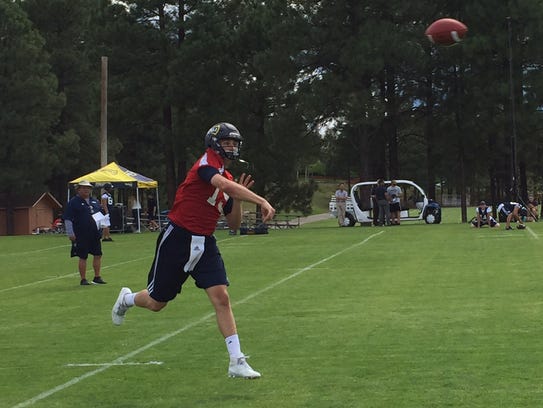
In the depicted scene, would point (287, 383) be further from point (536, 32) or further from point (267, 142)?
point (267, 142)

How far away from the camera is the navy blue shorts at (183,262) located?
8188 mm

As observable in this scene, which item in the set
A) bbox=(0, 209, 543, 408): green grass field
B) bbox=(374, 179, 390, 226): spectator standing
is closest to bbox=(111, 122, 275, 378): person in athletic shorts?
bbox=(0, 209, 543, 408): green grass field

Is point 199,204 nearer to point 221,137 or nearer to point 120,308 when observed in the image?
point 221,137

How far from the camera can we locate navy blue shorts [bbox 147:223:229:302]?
8.19m

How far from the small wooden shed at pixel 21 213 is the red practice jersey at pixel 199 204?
191 feet

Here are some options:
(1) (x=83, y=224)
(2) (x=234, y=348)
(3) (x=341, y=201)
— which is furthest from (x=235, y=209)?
(3) (x=341, y=201)

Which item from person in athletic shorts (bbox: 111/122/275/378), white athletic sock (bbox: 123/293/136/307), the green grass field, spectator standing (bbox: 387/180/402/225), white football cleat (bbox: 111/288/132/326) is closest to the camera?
the green grass field

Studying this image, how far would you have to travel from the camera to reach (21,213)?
6594cm

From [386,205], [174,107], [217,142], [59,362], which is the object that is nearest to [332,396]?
[217,142]

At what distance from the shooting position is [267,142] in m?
53.2

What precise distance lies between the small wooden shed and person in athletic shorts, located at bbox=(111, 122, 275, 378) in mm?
58109

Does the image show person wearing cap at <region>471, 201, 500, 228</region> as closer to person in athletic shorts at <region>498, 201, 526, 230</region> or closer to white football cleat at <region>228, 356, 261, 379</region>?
person in athletic shorts at <region>498, 201, 526, 230</region>

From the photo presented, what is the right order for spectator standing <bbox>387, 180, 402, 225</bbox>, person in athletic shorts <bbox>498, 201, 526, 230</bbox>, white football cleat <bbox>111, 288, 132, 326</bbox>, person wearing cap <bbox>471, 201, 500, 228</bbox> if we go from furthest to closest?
1. spectator standing <bbox>387, 180, 402, 225</bbox>
2. person wearing cap <bbox>471, 201, 500, 228</bbox>
3. person in athletic shorts <bbox>498, 201, 526, 230</bbox>
4. white football cleat <bbox>111, 288, 132, 326</bbox>

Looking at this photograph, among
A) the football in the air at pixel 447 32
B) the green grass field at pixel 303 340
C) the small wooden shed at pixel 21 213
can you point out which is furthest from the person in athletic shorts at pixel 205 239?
the small wooden shed at pixel 21 213
